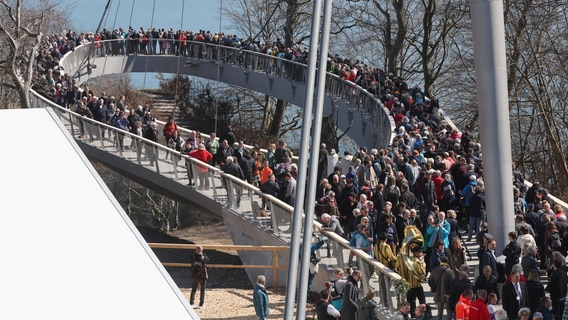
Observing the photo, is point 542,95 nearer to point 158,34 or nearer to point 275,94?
point 275,94

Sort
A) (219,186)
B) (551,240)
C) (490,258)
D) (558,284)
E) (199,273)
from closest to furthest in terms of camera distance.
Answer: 1. (558,284)
2. (490,258)
3. (551,240)
4. (199,273)
5. (219,186)

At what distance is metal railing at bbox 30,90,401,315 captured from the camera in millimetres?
16516

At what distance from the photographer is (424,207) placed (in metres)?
19.9

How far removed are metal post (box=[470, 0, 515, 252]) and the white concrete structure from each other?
24.4ft

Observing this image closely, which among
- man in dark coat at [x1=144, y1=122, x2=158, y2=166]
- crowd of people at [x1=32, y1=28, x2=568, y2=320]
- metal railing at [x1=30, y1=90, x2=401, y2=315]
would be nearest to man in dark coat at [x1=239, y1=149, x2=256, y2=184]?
crowd of people at [x1=32, y1=28, x2=568, y2=320]

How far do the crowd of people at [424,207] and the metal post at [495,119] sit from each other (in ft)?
0.60

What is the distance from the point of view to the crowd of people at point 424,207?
14.4 metres

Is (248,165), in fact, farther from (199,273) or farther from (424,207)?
(199,273)

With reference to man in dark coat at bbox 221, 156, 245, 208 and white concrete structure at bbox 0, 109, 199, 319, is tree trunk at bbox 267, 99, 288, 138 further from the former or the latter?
white concrete structure at bbox 0, 109, 199, 319

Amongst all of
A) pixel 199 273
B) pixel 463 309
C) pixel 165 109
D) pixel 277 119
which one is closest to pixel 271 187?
pixel 199 273

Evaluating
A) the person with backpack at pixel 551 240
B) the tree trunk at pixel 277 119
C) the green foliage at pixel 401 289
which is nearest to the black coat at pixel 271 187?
the person with backpack at pixel 551 240

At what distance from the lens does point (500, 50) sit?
1670 centimetres

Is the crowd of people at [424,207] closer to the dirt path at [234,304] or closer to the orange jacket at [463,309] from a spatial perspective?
the orange jacket at [463,309]

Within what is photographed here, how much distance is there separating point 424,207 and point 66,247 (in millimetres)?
11201
